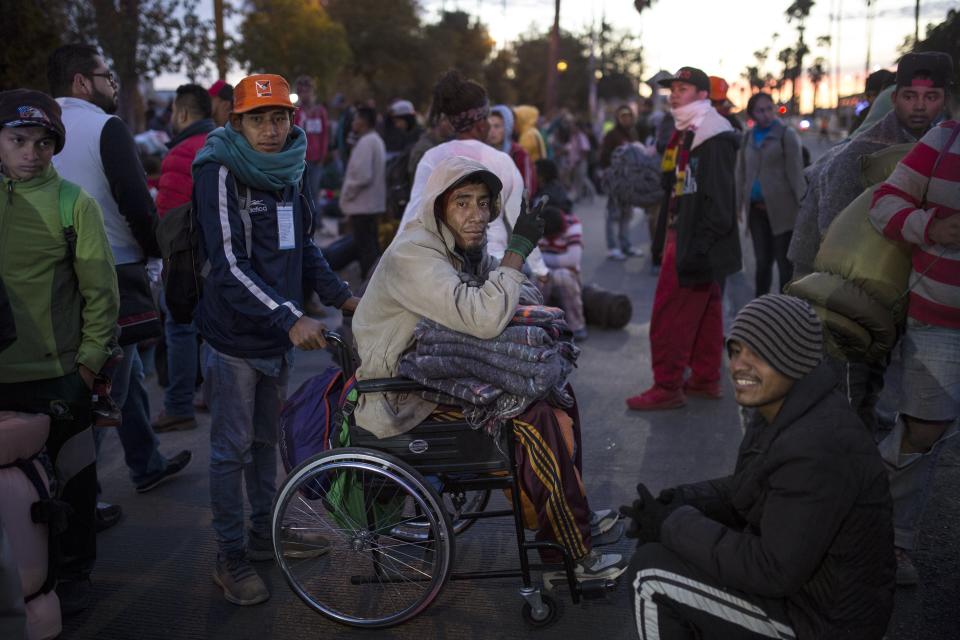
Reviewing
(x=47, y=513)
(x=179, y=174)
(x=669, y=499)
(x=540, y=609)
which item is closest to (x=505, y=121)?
(x=179, y=174)

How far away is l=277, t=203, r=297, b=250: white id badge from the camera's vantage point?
396cm

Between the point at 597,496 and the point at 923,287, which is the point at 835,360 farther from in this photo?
the point at 597,496

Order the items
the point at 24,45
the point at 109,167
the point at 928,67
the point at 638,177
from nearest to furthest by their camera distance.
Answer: the point at 928,67
the point at 109,167
the point at 24,45
the point at 638,177

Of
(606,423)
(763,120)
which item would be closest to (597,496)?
(606,423)

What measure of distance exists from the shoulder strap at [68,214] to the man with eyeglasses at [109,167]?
0.83m

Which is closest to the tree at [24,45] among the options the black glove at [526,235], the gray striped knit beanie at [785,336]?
the black glove at [526,235]

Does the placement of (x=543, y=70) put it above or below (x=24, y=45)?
above

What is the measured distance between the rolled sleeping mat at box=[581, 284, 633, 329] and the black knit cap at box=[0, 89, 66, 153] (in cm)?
601

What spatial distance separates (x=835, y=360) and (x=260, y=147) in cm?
266

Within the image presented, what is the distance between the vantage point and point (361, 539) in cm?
370

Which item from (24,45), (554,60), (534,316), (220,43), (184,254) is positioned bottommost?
(534,316)

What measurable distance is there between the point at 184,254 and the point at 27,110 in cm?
79

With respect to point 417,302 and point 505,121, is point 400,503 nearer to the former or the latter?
point 417,302

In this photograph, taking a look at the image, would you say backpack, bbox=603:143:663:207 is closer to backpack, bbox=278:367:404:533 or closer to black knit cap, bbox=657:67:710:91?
black knit cap, bbox=657:67:710:91
